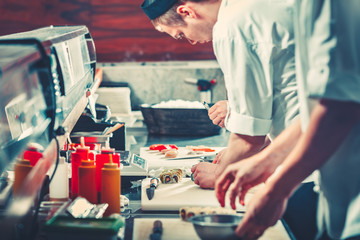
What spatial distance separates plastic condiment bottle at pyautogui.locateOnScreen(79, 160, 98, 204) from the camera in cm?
166

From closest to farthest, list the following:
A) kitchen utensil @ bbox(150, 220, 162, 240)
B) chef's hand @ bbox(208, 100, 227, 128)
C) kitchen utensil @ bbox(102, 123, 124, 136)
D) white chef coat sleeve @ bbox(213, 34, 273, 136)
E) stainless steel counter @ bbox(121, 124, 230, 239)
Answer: kitchen utensil @ bbox(150, 220, 162, 240) → white chef coat sleeve @ bbox(213, 34, 273, 136) → chef's hand @ bbox(208, 100, 227, 128) → kitchen utensil @ bbox(102, 123, 124, 136) → stainless steel counter @ bbox(121, 124, 230, 239)

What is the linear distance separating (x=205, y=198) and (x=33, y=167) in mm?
805

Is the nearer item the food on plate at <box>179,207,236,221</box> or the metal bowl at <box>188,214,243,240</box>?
the metal bowl at <box>188,214,243,240</box>

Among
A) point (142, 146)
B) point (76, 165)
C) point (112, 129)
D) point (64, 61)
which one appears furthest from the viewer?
point (142, 146)

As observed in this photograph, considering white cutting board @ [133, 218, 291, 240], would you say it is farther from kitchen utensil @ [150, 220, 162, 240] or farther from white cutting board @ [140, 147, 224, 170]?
white cutting board @ [140, 147, 224, 170]

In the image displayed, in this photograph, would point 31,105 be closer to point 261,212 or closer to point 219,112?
point 261,212

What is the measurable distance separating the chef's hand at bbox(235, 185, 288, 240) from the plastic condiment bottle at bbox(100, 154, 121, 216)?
1.80ft

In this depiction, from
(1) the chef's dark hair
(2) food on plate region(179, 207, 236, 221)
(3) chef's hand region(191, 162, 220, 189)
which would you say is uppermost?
(1) the chef's dark hair

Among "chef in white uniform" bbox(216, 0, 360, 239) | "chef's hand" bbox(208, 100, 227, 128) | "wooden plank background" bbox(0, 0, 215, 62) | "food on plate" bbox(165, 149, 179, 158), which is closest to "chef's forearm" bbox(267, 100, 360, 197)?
"chef in white uniform" bbox(216, 0, 360, 239)

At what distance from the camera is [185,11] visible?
2000 mm

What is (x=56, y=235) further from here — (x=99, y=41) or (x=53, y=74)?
(x=99, y=41)

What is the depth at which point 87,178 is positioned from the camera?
1669 millimetres

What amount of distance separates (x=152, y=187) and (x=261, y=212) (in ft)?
2.94

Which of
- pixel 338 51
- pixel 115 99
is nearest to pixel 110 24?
pixel 115 99
